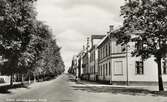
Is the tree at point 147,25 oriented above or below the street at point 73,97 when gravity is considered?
above

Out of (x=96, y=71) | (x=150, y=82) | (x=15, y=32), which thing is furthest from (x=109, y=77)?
(x=15, y=32)

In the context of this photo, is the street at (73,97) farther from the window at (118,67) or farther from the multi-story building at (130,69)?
the window at (118,67)

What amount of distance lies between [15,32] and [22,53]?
2.92 metres

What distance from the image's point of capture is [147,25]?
1014 inches

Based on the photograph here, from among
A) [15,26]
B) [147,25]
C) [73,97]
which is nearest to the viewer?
[73,97]

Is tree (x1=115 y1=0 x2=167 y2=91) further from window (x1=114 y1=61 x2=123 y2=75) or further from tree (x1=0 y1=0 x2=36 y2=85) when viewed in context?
window (x1=114 y1=61 x2=123 y2=75)

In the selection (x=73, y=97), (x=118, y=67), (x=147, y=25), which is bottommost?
(x=73, y=97)

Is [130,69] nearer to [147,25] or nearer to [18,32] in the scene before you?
[147,25]

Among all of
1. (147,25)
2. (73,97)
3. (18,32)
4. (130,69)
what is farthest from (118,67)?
(73,97)

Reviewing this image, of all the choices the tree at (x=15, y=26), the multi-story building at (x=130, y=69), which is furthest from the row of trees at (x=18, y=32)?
the multi-story building at (x=130, y=69)

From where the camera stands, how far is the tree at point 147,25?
2489 cm

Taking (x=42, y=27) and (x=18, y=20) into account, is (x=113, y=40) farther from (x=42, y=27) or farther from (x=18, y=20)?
(x=18, y=20)

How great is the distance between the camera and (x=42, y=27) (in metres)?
28.5

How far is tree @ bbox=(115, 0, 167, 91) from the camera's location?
24.9 metres
